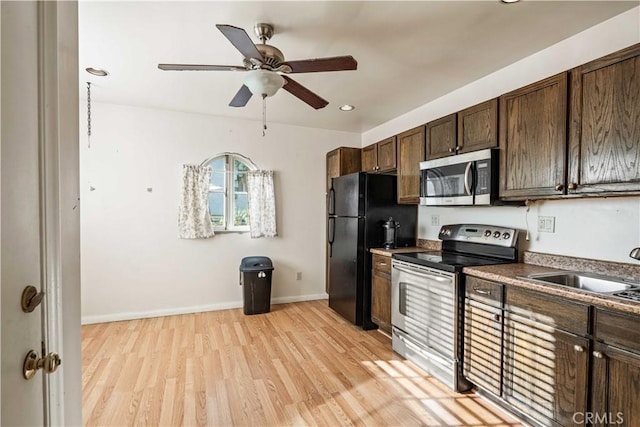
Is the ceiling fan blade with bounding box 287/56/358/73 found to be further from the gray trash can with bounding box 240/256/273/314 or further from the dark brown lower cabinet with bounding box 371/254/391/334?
the gray trash can with bounding box 240/256/273/314

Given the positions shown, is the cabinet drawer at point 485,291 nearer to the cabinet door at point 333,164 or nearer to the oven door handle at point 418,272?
the oven door handle at point 418,272

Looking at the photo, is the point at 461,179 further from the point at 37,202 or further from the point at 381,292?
the point at 37,202

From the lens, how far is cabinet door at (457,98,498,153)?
93.7 inches

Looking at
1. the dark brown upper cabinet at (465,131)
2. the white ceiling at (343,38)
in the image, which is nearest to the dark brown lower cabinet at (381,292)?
the dark brown upper cabinet at (465,131)

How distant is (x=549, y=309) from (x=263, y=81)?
2.14 metres

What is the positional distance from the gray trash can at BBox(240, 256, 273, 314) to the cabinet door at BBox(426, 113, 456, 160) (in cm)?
237

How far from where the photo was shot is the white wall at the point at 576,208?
1.89 metres

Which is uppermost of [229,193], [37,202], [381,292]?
[229,193]

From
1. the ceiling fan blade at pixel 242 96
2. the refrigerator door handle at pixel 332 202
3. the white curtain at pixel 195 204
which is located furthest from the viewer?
the refrigerator door handle at pixel 332 202

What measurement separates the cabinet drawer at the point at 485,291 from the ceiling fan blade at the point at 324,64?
5.39 ft

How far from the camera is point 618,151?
166 centimetres

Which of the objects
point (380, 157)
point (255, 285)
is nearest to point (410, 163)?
point (380, 157)

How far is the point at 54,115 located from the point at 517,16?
96.3 inches

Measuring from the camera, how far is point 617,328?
142 cm
